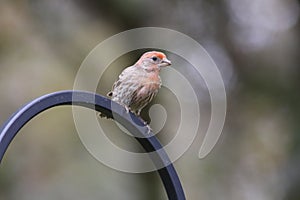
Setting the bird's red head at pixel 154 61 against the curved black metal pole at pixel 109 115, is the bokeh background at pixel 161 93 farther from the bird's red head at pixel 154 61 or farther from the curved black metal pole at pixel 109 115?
the curved black metal pole at pixel 109 115

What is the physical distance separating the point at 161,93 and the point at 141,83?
2.00 meters

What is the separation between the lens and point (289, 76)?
13.7ft

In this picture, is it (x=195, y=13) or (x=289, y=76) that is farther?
(x=195, y=13)

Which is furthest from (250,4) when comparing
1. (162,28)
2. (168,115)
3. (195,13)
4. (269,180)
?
(269,180)

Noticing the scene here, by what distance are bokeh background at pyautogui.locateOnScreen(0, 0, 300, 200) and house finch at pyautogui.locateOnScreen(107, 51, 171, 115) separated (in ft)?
6.08

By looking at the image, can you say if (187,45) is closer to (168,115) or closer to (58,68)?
(168,115)

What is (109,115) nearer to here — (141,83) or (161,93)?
(141,83)

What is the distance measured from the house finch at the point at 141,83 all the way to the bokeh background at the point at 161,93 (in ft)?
6.08

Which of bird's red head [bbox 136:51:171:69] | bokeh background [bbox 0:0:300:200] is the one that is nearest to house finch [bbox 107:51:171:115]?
bird's red head [bbox 136:51:171:69]

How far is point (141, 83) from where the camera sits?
231cm

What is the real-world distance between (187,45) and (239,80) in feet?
1.66

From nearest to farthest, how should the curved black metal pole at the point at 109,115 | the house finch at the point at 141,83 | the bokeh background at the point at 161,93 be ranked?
the curved black metal pole at the point at 109,115 < the house finch at the point at 141,83 < the bokeh background at the point at 161,93

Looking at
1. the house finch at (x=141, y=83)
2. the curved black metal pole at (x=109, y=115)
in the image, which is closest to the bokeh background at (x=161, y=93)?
the house finch at (x=141, y=83)

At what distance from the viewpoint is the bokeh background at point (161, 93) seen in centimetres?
412
